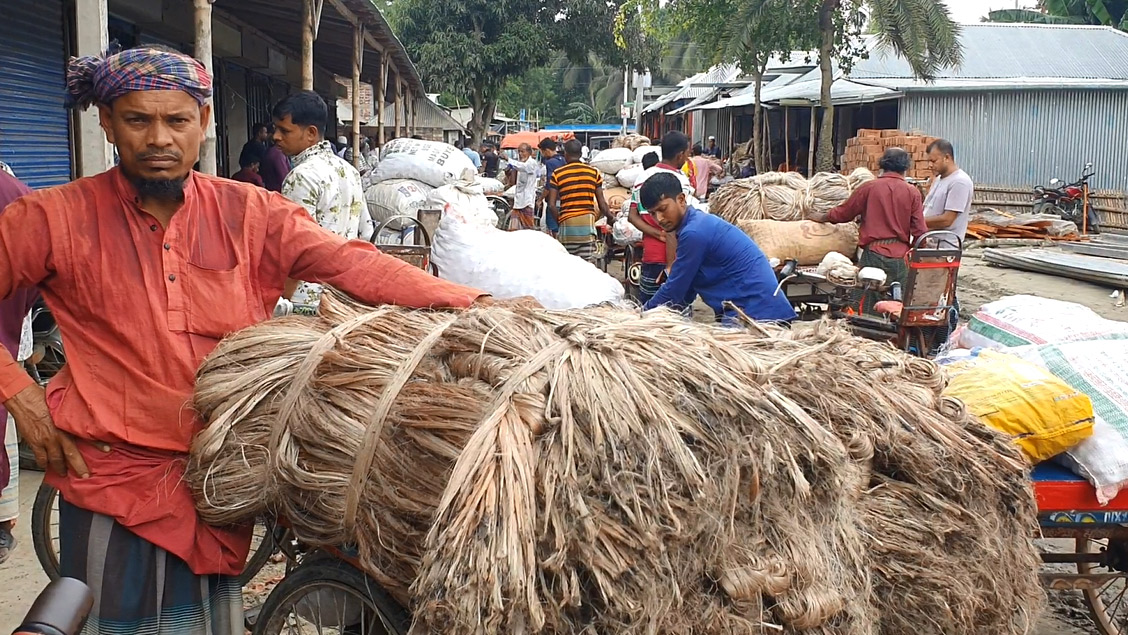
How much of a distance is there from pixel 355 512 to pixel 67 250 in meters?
0.92

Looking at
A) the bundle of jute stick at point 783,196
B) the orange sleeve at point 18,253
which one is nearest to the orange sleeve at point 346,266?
the orange sleeve at point 18,253

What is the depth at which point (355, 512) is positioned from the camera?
2.12 m

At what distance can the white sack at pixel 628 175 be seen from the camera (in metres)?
12.5

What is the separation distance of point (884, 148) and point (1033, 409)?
15.7 m

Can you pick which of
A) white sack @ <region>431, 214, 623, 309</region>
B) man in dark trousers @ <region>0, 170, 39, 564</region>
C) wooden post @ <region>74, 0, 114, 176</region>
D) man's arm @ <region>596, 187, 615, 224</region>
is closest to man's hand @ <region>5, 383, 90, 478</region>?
man in dark trousers @ <region>0, 170, 39, 564</region>

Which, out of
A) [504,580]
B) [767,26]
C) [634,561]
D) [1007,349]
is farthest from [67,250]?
[767,26]

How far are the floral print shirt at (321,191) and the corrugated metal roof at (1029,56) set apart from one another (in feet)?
62.4

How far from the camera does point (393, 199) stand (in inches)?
321

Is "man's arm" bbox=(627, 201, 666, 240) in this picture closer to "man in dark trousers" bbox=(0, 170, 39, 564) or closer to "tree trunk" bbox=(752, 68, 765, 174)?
"man in dark trousers" bbox=(0, 170, 39, 564)

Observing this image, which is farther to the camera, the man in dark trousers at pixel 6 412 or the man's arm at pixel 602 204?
the man's arm at pixel 602 204

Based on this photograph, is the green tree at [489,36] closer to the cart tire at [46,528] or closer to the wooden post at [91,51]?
the wooden post at [91,51]

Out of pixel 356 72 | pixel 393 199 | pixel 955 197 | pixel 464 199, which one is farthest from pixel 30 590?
pixel 356 72

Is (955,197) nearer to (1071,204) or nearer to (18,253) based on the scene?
(18,253)

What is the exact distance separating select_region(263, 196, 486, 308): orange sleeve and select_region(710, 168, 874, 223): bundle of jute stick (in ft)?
22.8
